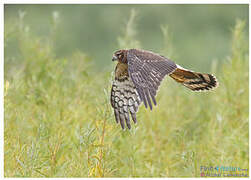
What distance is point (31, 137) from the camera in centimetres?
357

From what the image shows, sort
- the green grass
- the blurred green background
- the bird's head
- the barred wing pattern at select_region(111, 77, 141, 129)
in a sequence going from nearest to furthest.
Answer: the green grass → the barred wing pattern at select_region(111, 77, 141, 129) → the bird's head → the blurred green background

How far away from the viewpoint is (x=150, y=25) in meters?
12.4

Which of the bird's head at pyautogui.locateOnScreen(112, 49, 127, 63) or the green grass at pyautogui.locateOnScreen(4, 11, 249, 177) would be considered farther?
the bird's head at pyautogui.locateOnScreen(112, 49, 127, 63)

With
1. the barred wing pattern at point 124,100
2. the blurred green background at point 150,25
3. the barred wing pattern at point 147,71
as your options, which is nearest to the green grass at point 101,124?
the barred wing pattern at point 124,100

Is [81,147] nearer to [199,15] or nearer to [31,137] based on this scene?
[31,137]

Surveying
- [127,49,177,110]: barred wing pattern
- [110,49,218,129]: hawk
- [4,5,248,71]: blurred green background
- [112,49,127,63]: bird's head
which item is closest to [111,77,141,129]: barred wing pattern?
[110,49,218,129]: hawk

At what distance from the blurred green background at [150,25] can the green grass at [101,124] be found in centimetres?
631

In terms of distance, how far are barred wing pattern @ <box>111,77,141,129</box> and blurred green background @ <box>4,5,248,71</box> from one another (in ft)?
22.6

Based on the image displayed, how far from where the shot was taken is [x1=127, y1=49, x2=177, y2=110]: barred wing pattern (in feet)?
10.3

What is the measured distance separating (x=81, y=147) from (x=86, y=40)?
28.1ft

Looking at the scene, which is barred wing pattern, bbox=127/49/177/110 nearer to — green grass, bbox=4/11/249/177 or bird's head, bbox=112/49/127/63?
green grass, bbox=4/11/249/177

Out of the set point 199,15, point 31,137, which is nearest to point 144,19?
point 199,15

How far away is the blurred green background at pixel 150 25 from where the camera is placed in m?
11.4

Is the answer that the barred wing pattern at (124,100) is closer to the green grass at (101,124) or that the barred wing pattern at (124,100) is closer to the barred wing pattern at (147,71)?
the green grass at (101,124)
